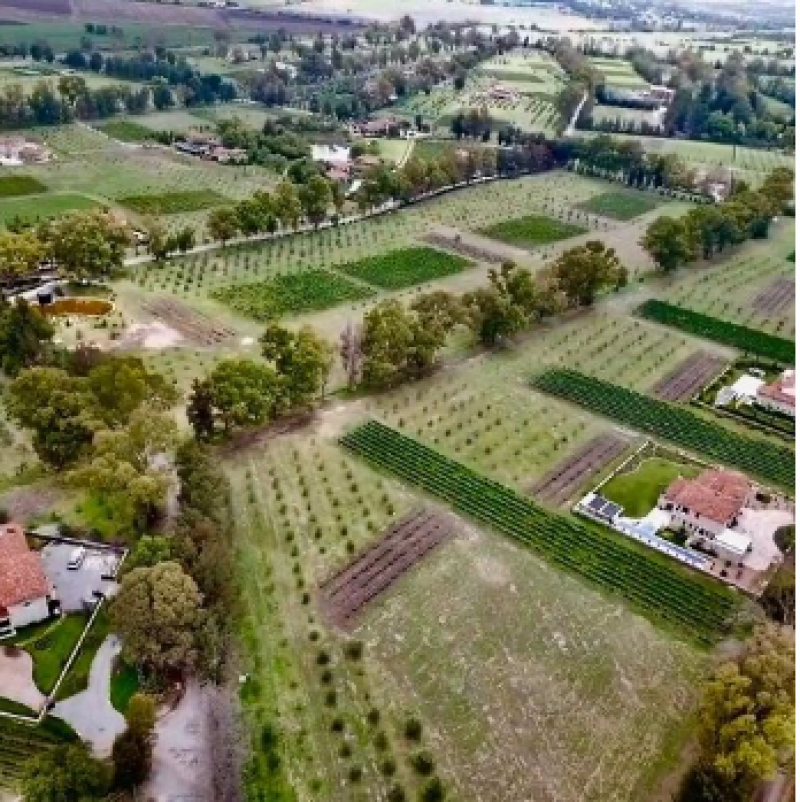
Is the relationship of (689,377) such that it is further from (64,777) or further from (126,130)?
(126,130)

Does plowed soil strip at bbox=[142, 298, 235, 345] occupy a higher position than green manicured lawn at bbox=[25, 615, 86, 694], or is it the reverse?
plowed soil strip at bbox=[142, 298, 235, 345]

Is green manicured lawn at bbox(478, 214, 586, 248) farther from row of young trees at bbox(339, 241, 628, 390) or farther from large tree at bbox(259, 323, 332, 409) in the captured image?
large tree at bbox(259, 323, 332, 409)

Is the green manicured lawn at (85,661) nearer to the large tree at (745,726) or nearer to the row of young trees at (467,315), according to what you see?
the large tree at (745,726)

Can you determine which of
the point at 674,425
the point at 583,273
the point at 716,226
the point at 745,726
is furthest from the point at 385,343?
the point at 716,226

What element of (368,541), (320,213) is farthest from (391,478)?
(320,213)

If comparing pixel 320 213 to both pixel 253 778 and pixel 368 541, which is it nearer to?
pixel 368 541

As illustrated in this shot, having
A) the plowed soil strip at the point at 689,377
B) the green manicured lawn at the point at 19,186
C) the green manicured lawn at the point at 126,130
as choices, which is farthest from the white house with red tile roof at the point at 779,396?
the green manicured lawn at the point at 126,130

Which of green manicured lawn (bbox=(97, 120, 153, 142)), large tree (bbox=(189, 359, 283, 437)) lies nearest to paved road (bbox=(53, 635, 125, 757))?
large tree (bbox=(189, 359, 283, 437))
